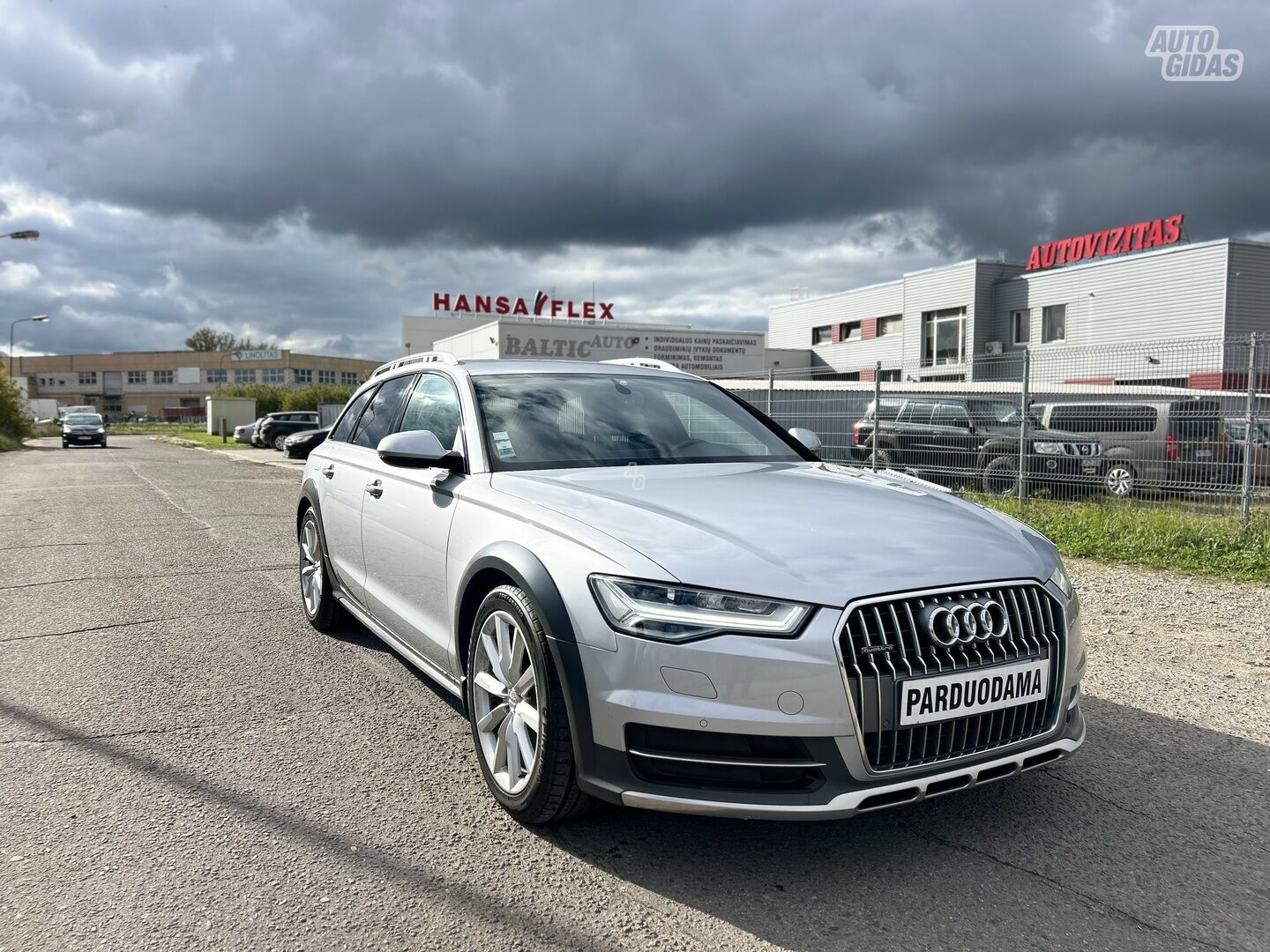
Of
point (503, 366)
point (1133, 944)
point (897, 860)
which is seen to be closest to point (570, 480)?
point (503, 366)

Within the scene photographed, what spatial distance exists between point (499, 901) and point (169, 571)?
6291 millimetres

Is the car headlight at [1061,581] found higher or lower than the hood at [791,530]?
lower

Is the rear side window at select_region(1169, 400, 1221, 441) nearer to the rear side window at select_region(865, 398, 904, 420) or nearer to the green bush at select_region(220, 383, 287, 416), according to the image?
the rear side window at select_region(865, 398, 904, 420)

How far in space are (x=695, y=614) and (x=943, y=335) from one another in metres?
37.5

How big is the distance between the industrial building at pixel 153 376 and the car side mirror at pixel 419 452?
120 m

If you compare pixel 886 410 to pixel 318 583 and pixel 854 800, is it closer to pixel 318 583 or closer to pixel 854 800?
pixel 318 583

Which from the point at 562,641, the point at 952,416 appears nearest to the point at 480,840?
the point at 562,641

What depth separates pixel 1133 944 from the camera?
2.42 metres

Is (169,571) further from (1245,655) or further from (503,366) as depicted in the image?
(1245,655)

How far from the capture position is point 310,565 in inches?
229

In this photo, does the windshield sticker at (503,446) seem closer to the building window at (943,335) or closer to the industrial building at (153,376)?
the building window at (943,335)

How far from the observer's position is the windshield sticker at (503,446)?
372cm

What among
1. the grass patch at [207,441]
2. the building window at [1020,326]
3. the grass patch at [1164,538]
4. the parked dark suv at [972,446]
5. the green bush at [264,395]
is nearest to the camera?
the grass patch at [1164,538]

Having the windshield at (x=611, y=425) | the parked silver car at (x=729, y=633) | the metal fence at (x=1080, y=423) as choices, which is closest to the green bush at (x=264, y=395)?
the metal fence at (x=1080, y=423)
